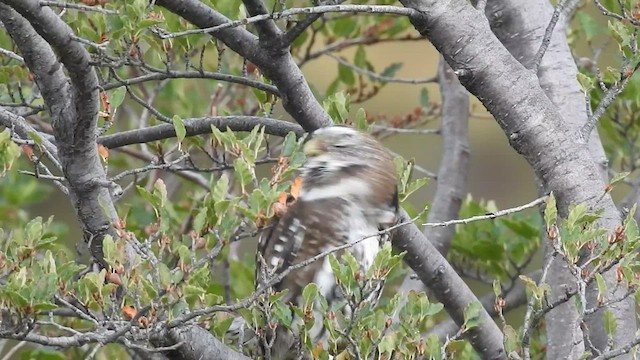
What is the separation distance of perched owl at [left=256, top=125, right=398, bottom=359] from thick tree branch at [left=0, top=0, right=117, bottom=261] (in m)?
0.58

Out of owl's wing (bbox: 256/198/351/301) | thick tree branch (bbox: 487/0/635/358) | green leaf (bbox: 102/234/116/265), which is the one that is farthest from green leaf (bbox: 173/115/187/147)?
thick tree branch (bbox: 487/0/635/358)

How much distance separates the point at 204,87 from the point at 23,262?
271 cm

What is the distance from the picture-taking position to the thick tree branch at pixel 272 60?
236 centimetres

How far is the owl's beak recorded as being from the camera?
2615 mm

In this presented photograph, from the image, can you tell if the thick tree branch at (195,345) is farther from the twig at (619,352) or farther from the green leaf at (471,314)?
the twig at (619,352)

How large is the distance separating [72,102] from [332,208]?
2.91 feet

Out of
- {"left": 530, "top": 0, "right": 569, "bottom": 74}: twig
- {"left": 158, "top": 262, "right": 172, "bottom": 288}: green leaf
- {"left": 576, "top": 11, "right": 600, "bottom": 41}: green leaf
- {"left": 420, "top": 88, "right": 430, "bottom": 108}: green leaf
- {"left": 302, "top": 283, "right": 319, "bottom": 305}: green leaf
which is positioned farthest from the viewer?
{"left": 420, "top": 88, "right": 430, "bottom": 108}: green leaf

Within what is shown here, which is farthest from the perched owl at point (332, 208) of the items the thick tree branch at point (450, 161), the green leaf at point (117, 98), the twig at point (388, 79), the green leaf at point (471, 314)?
the twig at point (388, 79)

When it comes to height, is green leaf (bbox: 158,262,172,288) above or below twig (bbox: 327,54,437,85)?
below

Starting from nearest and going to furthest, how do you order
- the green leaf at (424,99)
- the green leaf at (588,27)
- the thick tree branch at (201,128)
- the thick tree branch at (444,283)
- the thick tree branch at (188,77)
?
the thick tree branch at (188,77) < the thick tree branch at (201,128) < the thick tree branch at (444,283) < the green leaf at (588,27) < the green leaf at (424,99)

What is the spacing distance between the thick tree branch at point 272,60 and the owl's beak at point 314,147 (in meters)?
0.03

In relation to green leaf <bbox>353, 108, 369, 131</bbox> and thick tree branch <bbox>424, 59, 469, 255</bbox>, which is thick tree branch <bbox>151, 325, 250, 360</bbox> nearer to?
green leaf <bbox>353, 108, 369, 131</bbox>

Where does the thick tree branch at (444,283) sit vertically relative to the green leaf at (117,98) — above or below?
below

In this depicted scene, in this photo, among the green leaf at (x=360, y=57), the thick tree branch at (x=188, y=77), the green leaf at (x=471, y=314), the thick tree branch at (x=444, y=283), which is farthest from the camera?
the green leaf at (x=360, y=57)
